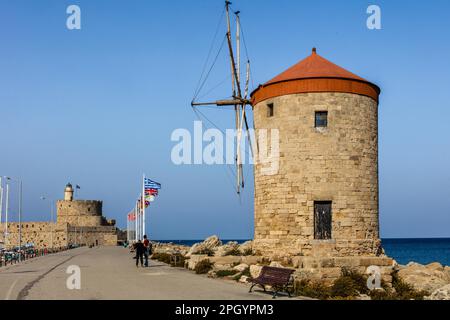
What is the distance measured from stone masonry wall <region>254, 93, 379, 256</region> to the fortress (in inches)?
2652

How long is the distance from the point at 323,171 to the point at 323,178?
304mm

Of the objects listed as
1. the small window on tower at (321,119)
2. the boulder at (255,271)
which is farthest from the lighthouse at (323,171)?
the boulder at (255,271)

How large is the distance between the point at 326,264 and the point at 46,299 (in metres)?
10.6

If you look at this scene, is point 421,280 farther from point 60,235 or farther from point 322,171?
point 60,235

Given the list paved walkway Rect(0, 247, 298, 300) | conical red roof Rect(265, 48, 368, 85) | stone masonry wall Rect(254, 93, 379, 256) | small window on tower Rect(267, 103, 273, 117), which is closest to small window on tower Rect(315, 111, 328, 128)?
stone masonry wall Rect(254, 93, 379, 256)

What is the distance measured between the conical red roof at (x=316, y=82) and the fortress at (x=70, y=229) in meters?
67.2

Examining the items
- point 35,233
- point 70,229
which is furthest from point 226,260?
point 35,233

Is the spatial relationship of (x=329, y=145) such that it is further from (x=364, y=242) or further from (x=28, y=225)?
(x=28, y=225)

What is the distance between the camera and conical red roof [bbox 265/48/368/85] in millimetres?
24641

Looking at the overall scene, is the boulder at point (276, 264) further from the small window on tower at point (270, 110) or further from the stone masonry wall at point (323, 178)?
the small window on tower at point (270, 110)

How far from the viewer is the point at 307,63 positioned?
26.6 m

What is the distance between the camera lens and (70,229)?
3597 inches

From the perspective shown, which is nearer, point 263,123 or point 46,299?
point 46,299
